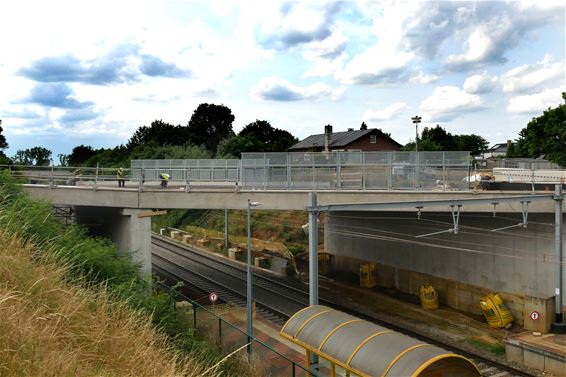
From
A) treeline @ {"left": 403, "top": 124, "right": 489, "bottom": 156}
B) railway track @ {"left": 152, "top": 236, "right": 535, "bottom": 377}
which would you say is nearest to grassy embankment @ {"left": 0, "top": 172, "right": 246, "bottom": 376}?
railway track @ {"left": 152, "top": 236, "right": 535, "bottom": 377}

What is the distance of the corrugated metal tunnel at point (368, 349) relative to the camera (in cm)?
1135

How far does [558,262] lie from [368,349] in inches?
544

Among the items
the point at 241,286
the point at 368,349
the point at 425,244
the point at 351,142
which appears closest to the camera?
the point at 368,349

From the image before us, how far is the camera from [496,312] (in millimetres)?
24594

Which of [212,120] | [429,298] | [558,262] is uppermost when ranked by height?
[212,120]

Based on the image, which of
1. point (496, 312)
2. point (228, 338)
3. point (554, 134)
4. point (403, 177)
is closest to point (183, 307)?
point (228, 338)

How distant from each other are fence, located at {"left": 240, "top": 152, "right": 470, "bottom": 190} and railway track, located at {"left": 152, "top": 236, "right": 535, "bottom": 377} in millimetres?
7042

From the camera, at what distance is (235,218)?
182 feet

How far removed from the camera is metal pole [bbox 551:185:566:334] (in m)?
21.8

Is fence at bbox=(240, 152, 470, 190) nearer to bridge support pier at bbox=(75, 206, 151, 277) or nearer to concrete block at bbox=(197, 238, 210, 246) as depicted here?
bridge support pier at bbox=(75, 206, 151, 277)

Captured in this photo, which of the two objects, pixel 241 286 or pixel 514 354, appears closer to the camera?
pixel 514 354

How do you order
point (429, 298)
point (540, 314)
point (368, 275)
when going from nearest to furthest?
point (540, 314) < point (429, 298) < point (368, 275)

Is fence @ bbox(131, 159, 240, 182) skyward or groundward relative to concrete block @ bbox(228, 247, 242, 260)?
skyward

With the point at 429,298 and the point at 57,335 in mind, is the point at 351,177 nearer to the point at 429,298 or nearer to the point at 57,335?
the point at 429,298
